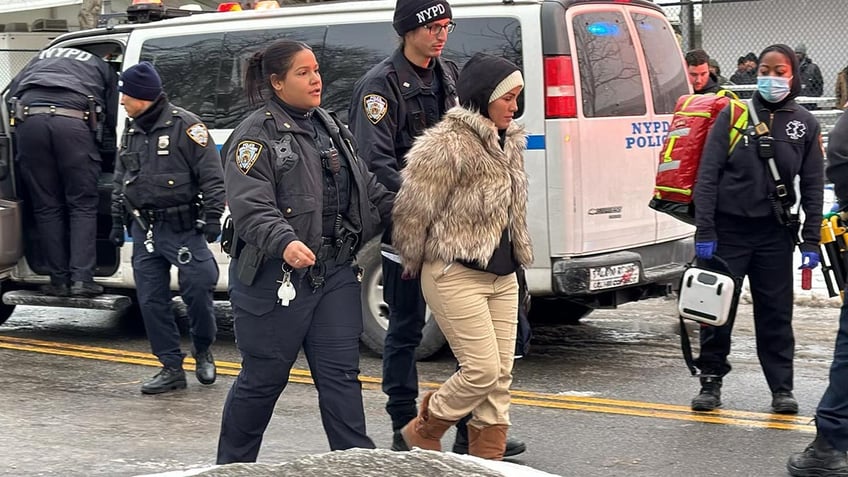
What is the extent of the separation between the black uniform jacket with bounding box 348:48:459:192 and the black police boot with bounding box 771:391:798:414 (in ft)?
7.77

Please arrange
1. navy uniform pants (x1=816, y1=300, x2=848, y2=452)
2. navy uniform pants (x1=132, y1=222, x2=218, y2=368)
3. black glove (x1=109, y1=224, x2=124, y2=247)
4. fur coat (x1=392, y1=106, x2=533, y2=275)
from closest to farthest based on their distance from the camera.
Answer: fur coat (x1=392, y1=106, x2=533, y2=275) < navy uniform pants (x1=816, y1=300, x2=848, y2=452) < navy uniform pants (x1=132, y1=222, x2=218, y2=368) < black glove (x1=109, y1=224, x2=124, y2=247)

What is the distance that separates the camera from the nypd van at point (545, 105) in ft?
24.3

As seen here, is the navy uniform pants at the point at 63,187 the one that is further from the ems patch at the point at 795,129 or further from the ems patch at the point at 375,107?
the ems patch at the point at 795,129

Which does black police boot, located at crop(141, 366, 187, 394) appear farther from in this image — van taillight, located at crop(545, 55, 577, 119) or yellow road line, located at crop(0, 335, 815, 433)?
van taillight, located at crop(545, 55, 577, 119)

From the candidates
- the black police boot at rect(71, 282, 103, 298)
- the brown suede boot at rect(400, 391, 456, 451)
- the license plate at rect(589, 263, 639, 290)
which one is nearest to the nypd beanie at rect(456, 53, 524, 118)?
the brown suede boot at rect(400, 391, 456, 451)

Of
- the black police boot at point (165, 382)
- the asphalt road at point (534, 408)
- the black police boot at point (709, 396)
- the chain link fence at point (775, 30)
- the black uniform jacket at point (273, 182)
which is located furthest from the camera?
the chain link fence at point (775, 30)

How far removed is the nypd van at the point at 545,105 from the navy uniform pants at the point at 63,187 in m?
0.18

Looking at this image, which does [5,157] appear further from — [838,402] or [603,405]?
[838,402]

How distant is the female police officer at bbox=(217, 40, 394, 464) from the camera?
185 inches

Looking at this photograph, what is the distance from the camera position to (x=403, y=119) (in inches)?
216

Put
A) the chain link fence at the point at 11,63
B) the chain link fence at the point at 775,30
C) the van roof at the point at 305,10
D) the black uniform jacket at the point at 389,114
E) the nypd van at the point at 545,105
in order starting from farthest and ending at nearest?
the chain link fence at the point at 11,63 → the chain link fence at the point at 775,30 → the van roof at the point at 305,10 → the nypd van at the point at 545,105 → the black uniform jacket at the point at 389,114

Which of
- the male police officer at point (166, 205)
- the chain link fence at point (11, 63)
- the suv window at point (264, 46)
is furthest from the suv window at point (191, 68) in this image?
the chain link fence at point (11, 63)

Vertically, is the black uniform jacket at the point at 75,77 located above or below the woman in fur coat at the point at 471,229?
above

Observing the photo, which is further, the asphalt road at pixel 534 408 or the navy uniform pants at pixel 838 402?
the asphalt road at pixel 534 408
